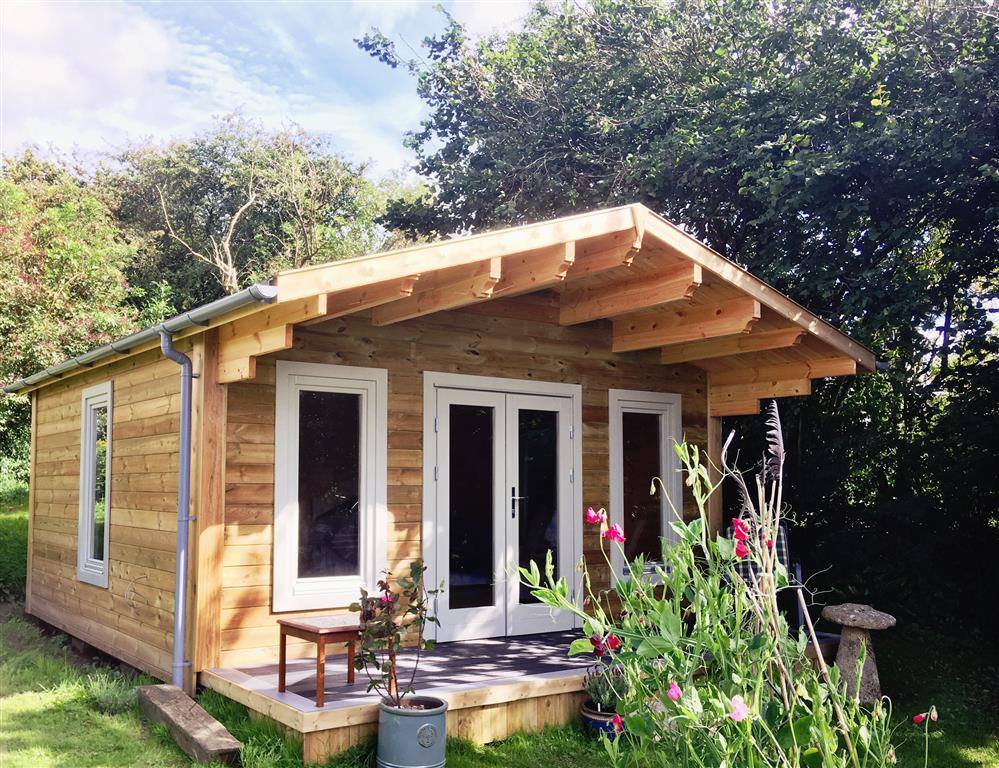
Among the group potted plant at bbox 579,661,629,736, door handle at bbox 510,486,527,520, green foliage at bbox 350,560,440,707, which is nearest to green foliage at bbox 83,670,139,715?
green foliage at bbox 350,560,440,707

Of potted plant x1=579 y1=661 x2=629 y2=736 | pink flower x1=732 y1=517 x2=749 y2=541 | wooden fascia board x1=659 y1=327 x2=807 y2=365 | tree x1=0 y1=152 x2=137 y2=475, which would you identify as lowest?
potted plant x1=579 y1=661 x2=629 y2=736

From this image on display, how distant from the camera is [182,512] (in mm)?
5438

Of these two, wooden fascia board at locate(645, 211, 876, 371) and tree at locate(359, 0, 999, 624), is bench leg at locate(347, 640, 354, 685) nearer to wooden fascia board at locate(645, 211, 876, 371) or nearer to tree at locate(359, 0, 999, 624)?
wooden fascia board at locate(645, 211, 876, 371)

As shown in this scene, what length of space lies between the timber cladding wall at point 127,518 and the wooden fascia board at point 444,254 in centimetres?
155

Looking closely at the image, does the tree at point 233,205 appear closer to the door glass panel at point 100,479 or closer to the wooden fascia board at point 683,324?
the door glass panel at point 100,479

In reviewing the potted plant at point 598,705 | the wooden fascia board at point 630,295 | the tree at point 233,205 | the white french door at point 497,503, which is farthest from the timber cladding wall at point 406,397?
the tree at point 233,205

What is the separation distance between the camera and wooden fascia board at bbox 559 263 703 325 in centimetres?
601

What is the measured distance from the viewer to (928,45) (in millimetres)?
8422

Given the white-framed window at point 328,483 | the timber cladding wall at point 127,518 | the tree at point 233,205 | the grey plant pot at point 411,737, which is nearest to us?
the grey plant pot at point 411,737

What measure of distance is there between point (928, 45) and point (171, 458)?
24.5 ft

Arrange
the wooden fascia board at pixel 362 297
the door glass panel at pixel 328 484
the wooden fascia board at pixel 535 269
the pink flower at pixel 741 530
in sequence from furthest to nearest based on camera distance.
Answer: the door glass panel at pixel 328 484
the wooden fascia board at pixel 535 269
the wooden fascia board at pixel 362 297
the pink flower at pixel 741 530

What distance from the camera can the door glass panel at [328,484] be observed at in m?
5.83

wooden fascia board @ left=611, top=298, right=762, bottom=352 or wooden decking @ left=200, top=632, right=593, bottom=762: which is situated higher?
wooden fascia board @ left=611, top=298, right=762, bottom=352

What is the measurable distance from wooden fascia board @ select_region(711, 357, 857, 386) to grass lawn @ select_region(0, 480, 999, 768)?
2.55 metres
